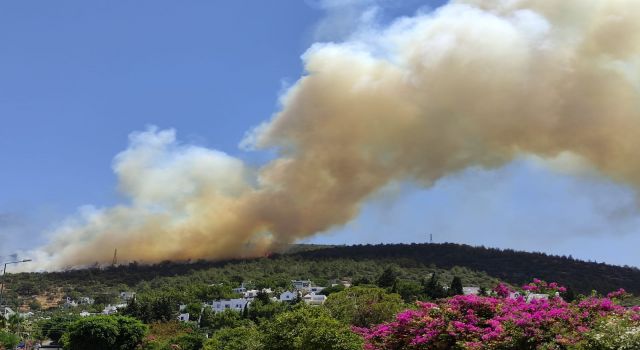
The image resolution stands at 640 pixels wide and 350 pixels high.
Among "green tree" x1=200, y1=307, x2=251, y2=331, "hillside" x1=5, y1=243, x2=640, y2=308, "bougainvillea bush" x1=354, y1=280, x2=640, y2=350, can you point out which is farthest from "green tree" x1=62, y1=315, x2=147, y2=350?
"hillside" x1=5, y1=243, x2=640, y2=308

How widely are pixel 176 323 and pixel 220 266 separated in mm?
107042

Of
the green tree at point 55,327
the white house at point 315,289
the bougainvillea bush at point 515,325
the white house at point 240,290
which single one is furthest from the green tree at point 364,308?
the white house at point 240,290

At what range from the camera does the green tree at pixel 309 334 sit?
96.6 ft

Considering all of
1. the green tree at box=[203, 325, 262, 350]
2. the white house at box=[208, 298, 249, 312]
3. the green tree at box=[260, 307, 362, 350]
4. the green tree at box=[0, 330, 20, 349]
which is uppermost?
the white house at box=[208, 298, 249, 312]

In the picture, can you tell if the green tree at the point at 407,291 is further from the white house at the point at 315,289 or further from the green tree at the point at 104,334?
the green tree at the point at 104,334

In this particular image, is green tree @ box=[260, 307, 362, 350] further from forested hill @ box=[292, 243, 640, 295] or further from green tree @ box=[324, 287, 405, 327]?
forested hill @ box=[292, 243, 640, 295]

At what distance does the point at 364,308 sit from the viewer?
5397 centimetres

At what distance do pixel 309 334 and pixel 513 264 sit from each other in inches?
5784

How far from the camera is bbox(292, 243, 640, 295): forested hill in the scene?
148900 millimetres

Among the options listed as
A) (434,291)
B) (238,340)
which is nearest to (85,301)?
(434,291)

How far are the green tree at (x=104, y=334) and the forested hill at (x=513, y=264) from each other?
93.4 m

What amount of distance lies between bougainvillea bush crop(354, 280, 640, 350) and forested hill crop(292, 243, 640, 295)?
116 meters

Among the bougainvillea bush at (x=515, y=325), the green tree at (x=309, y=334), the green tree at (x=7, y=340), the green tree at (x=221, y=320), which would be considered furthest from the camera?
the green tree at (x=221, y=320)

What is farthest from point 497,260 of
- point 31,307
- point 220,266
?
point 31,307
